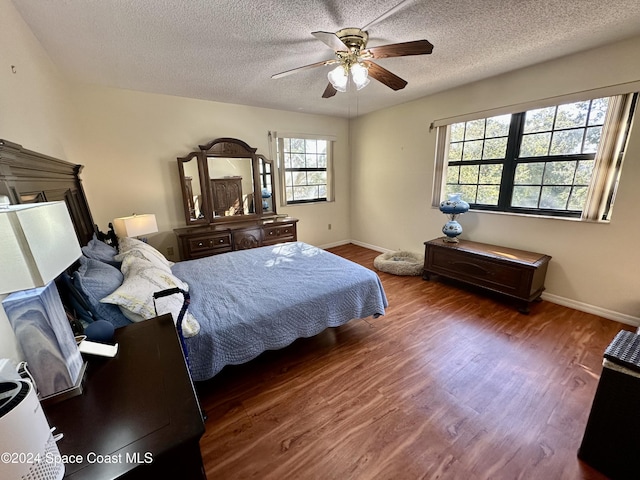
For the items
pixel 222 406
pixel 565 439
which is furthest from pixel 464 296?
pixel 222 406

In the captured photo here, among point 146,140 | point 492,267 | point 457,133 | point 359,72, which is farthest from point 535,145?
point 146,140

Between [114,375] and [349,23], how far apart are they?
7.84ft

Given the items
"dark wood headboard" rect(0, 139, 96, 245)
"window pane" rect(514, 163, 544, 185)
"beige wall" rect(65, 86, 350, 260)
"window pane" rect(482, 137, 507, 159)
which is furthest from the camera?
"window pane" rect(482, 137, 507, 159)

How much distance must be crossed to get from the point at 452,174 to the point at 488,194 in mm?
563

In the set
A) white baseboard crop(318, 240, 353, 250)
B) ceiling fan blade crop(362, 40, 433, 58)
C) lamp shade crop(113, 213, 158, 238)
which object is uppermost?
ceiling fan blade crop(362, 40, 433, 58)

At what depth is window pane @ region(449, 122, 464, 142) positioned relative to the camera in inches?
137

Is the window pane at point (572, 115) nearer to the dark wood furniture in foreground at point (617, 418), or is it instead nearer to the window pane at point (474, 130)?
the window pane at point (474, 130)

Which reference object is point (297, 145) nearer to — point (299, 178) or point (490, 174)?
point (299, 178)

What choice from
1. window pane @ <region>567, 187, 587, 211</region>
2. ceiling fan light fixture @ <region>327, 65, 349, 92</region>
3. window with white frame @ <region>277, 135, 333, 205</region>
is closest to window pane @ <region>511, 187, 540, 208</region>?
window pane @ <region>567, 187, 587, 211</region>

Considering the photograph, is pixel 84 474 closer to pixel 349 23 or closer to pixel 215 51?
pixel 349 23

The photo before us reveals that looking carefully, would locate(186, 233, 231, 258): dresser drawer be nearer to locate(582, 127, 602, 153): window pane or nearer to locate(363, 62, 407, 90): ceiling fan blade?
locate(363, 62, 407, 90): ceiling fan blade

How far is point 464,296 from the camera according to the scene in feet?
10.2

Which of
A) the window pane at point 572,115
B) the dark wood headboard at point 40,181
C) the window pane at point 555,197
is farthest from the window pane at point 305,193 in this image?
the window pane at point 572,115

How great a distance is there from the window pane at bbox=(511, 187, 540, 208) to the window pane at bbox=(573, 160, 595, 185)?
1.07 feet
